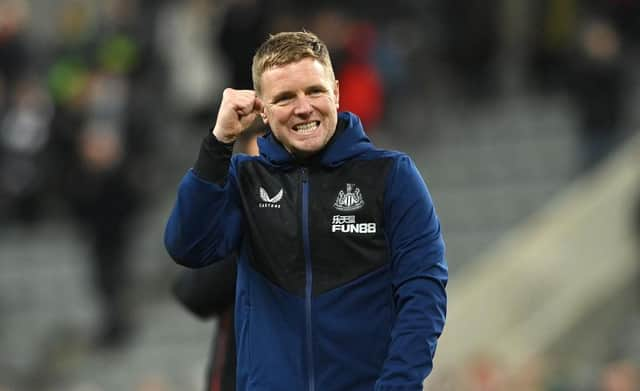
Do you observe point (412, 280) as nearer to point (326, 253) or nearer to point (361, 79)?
point (326, 253)

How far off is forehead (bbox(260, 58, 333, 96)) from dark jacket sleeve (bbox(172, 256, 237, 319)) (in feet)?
3.08

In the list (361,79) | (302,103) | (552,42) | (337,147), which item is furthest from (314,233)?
(552,42)

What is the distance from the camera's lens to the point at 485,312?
36.1 ft

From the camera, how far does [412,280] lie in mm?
3725

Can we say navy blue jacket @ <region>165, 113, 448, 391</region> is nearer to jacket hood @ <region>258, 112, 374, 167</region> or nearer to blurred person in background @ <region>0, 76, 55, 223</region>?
jacket hood @ <region>258, 112, 374, 167</region>

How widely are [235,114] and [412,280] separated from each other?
2.14 ft

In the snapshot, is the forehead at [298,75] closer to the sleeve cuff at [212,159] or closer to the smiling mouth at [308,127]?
the smiling mouth at [308,127]

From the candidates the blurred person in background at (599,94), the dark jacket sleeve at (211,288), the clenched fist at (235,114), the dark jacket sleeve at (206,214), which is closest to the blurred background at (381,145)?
the blurred person in background at (599,94)

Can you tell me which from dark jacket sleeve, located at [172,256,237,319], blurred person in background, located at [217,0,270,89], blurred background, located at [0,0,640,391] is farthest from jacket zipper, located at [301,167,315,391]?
blurred person in background, located at [217,0,270,89]

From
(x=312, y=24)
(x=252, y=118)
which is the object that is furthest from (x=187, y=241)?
(x=312, y=24)

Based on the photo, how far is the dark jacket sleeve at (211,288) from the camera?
15.2 ft

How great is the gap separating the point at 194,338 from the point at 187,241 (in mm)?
7814

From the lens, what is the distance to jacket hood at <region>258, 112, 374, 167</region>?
3.88m

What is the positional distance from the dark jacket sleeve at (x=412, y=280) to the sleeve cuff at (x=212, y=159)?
0.44 metres
